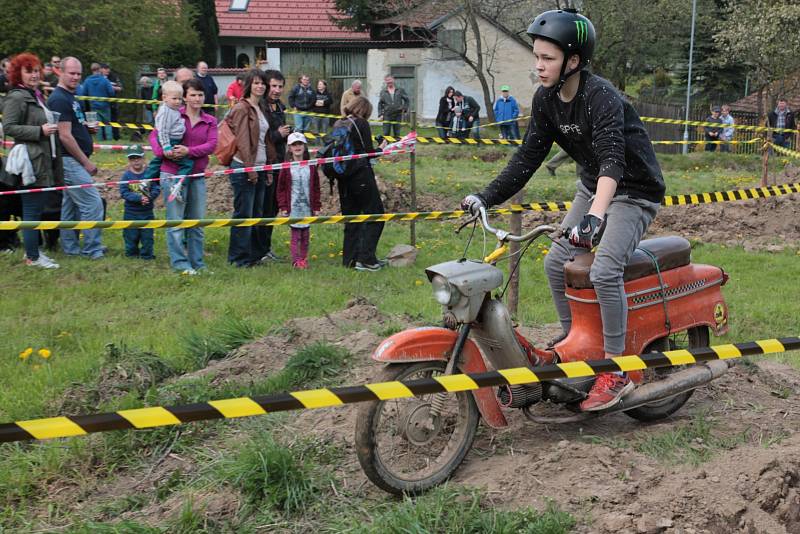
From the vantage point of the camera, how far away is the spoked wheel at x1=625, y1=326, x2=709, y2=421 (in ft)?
17.9

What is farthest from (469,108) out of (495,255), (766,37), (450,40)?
(495,255)

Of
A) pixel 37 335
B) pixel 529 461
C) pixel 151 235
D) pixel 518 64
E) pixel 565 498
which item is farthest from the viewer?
pixel 518 64

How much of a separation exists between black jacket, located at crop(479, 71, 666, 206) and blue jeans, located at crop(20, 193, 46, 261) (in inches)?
246

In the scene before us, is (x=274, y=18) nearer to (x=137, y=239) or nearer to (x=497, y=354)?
(x=137, y=239)

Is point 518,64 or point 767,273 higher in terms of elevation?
point 518,64

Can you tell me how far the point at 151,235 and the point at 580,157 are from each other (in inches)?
266

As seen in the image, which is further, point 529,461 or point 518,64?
point 518,64

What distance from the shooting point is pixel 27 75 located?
9.62m

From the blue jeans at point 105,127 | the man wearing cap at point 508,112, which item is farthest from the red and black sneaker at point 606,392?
the man wearing cap at point 508,112

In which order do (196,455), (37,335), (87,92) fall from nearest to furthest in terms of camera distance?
1. (196,455)
2. (37,335)
3. (87,92)

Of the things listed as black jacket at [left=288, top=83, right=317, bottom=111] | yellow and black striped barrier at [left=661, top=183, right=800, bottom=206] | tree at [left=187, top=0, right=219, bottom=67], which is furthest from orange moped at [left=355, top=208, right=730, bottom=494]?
tree at [left=187, top=0, right=219, bottom=67]

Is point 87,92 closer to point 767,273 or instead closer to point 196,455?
point 767,273

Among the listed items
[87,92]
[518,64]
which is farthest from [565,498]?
[518,64]

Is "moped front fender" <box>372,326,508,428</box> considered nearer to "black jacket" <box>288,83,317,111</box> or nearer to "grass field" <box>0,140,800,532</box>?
"grass field" <box>0,140,800,532</box>
